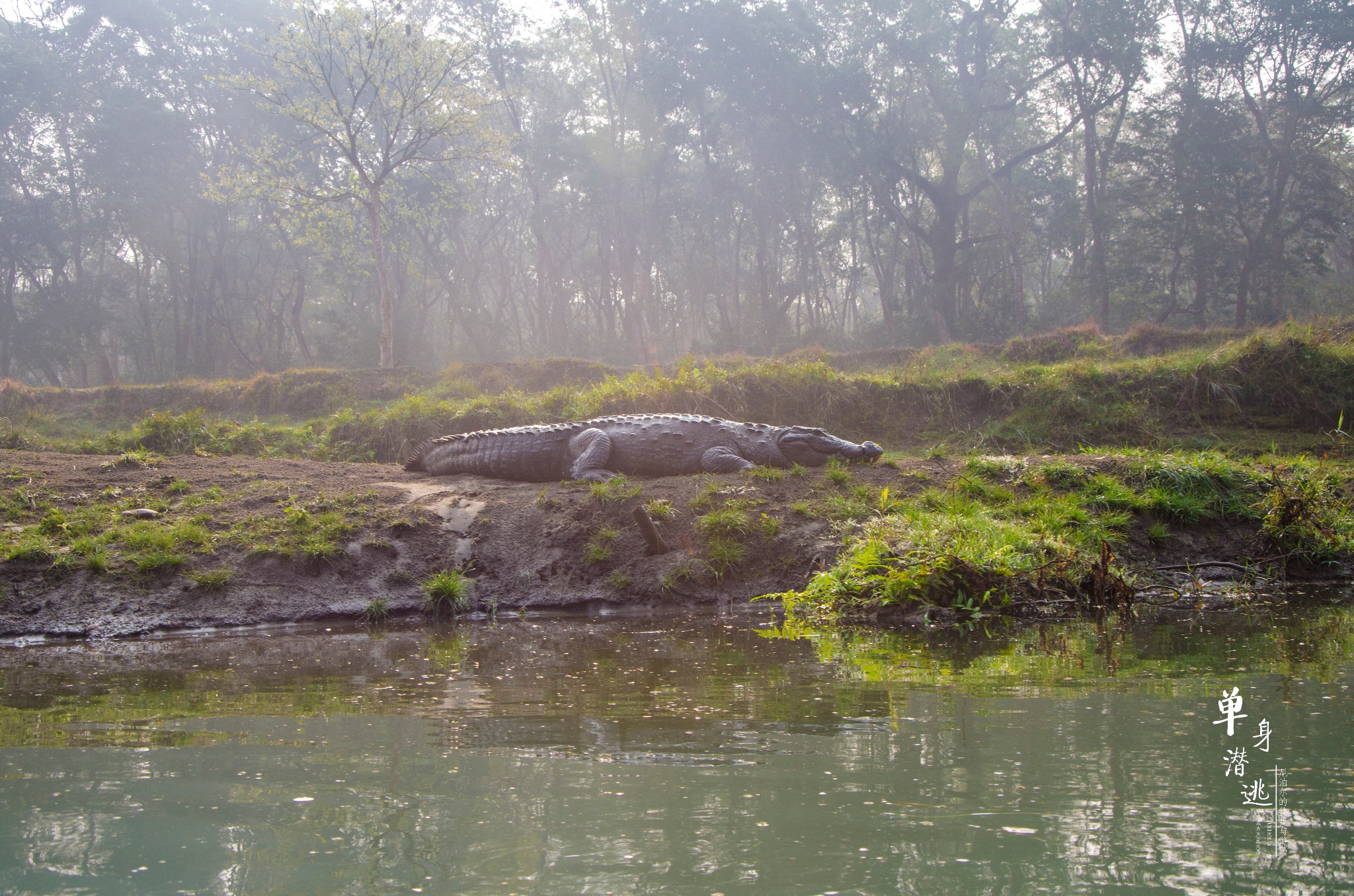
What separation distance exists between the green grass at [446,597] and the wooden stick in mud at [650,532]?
1.31 metres

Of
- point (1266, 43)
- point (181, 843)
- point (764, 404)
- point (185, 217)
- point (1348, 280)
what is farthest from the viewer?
point (185, 217)

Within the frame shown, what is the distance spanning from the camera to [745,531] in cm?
653

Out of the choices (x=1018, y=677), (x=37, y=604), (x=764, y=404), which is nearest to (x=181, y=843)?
(x=1018, y=677)

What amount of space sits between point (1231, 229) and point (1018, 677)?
28223mm

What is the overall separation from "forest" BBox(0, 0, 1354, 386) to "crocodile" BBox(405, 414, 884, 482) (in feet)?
46.6

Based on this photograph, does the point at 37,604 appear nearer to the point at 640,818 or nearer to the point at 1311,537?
the point at 640,818

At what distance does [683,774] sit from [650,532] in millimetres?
4075

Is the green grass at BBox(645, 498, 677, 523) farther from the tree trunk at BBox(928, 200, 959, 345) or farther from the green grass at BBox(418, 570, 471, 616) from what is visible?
the tree trunk at BBox(928, 200, 959, 345)

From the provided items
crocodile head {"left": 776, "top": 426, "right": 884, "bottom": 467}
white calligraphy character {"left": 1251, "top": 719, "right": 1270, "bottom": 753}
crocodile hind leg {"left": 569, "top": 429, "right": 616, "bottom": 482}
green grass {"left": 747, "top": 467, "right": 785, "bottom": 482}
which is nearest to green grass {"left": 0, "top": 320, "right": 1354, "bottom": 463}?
crocodile head {"left": 776, "top": 426, "right": 884, "bottom": 467}

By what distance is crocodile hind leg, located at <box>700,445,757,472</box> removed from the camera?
28.8ft

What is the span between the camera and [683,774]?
223 cm

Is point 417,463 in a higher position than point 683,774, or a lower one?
higher

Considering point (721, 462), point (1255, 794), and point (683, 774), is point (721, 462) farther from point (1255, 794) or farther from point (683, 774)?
point (1255, 794)

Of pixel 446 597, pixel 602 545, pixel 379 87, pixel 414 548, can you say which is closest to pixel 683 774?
pixel 446 597
